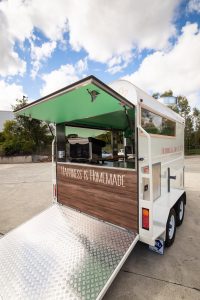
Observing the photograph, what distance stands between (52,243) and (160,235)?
5.47 feet

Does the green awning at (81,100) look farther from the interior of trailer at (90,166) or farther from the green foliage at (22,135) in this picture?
the green foliage at (22,135)

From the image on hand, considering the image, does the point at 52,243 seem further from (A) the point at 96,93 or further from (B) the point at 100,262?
(A) the point at 96,93

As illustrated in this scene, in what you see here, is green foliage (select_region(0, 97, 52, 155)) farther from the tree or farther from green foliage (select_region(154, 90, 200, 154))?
green foliage (select_region(154, 90, 200, 154))

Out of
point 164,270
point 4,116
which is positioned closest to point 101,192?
point 164,270

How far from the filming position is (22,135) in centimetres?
1906

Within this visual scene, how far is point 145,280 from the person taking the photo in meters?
2.49

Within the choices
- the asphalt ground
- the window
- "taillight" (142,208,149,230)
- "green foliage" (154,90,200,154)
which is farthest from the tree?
"taillight" (142,208,149,230)

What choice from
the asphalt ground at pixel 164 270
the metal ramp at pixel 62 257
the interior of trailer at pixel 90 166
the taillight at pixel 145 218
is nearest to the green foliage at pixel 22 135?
the asphalt ground at pixel 164 270

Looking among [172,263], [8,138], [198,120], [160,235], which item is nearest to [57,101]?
[160,235]

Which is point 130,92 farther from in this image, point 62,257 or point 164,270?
point 164,270

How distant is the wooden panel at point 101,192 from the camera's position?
2.64m

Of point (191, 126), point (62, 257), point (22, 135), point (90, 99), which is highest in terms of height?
point (191, 126)

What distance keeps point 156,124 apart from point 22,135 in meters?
18.4

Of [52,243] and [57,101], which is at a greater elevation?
[57,101]
